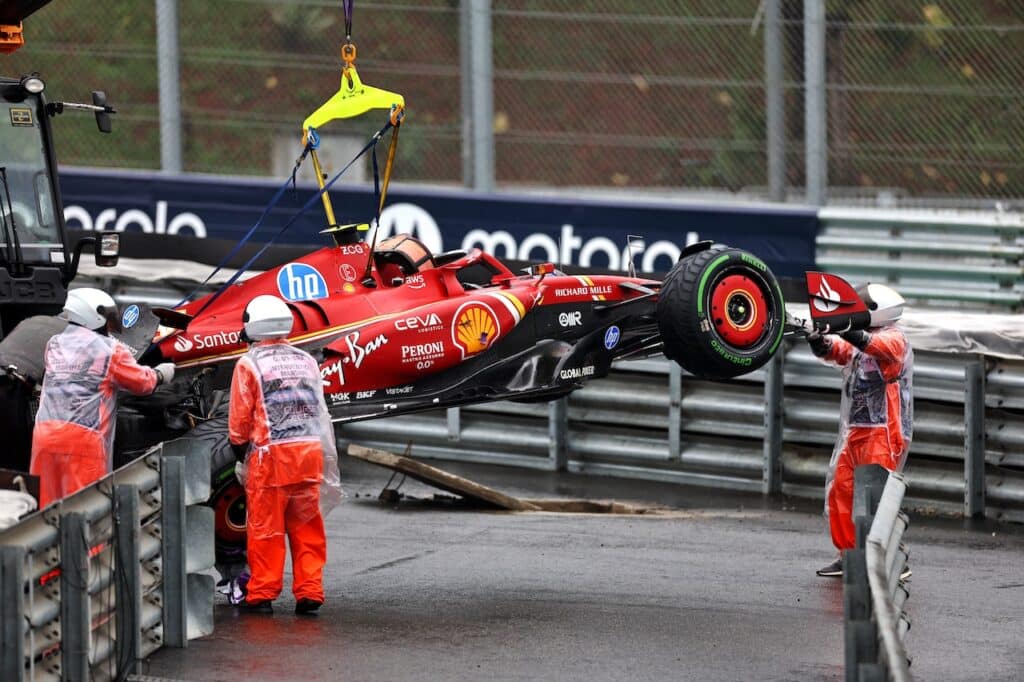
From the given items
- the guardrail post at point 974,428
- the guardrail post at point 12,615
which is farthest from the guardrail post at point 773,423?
the guardrail post at point 12,615

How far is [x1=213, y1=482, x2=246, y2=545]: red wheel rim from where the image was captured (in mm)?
9586

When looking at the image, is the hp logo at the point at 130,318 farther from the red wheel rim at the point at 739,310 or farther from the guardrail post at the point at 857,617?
the guardrail post at the point at 857,617

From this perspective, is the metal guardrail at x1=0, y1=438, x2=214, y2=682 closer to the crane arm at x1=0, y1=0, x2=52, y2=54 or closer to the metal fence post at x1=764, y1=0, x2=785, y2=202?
the crane arm at x1=0, y1=0, x2=52, y2=54

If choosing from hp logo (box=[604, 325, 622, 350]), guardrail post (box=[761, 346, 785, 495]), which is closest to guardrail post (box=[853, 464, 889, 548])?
hp logo (box=[604, 325, 622, 350])

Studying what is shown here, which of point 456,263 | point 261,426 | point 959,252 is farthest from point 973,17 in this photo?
point 261,426

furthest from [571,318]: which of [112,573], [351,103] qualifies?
[112,573]

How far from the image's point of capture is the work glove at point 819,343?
34.4 feet

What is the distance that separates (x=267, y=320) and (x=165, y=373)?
727 millimetres

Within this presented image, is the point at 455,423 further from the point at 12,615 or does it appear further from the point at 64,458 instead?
the point at 12,615

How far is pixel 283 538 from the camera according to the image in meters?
9.02

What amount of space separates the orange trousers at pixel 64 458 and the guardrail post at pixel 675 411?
206 inches

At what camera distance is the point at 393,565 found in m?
10.5

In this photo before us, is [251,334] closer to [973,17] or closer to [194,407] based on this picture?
[194,407]

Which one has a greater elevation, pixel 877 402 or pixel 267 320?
pixel 267 320
